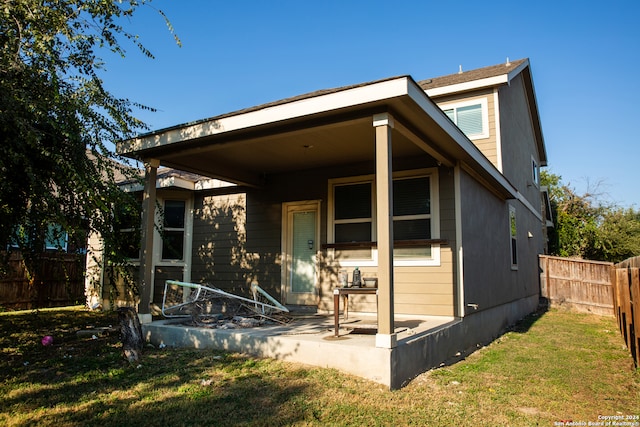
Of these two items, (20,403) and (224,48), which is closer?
(20,403)

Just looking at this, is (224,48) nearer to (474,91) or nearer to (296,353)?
(474,91)

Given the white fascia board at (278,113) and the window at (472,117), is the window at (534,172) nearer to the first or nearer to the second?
the window at (472,117)

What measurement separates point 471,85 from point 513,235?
360 cm

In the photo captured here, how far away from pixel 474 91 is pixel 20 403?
29.9 ft

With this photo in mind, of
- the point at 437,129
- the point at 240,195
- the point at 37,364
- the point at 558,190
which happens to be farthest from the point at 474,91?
the point at 558,190

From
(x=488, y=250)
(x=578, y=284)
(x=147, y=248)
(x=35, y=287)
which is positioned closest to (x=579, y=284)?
(x=578, y=284)

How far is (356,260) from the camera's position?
7.13 meters

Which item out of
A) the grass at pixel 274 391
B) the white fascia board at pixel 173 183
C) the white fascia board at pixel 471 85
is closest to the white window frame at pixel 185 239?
the white fascia board at pixel 173 183

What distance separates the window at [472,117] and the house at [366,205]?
2 cm

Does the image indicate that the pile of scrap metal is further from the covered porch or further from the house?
the house

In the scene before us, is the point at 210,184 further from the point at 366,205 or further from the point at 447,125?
the point at 447,125

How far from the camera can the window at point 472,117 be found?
359 inches

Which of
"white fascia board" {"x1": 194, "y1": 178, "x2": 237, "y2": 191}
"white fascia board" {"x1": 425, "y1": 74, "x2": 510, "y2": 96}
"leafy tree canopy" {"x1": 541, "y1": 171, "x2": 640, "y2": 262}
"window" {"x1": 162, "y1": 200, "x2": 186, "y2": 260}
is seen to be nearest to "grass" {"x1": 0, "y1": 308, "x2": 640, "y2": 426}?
"window" {"x1": 162, "y1": 200, "x2": 186, "y2": 260}

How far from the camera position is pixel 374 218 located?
7.08 m
